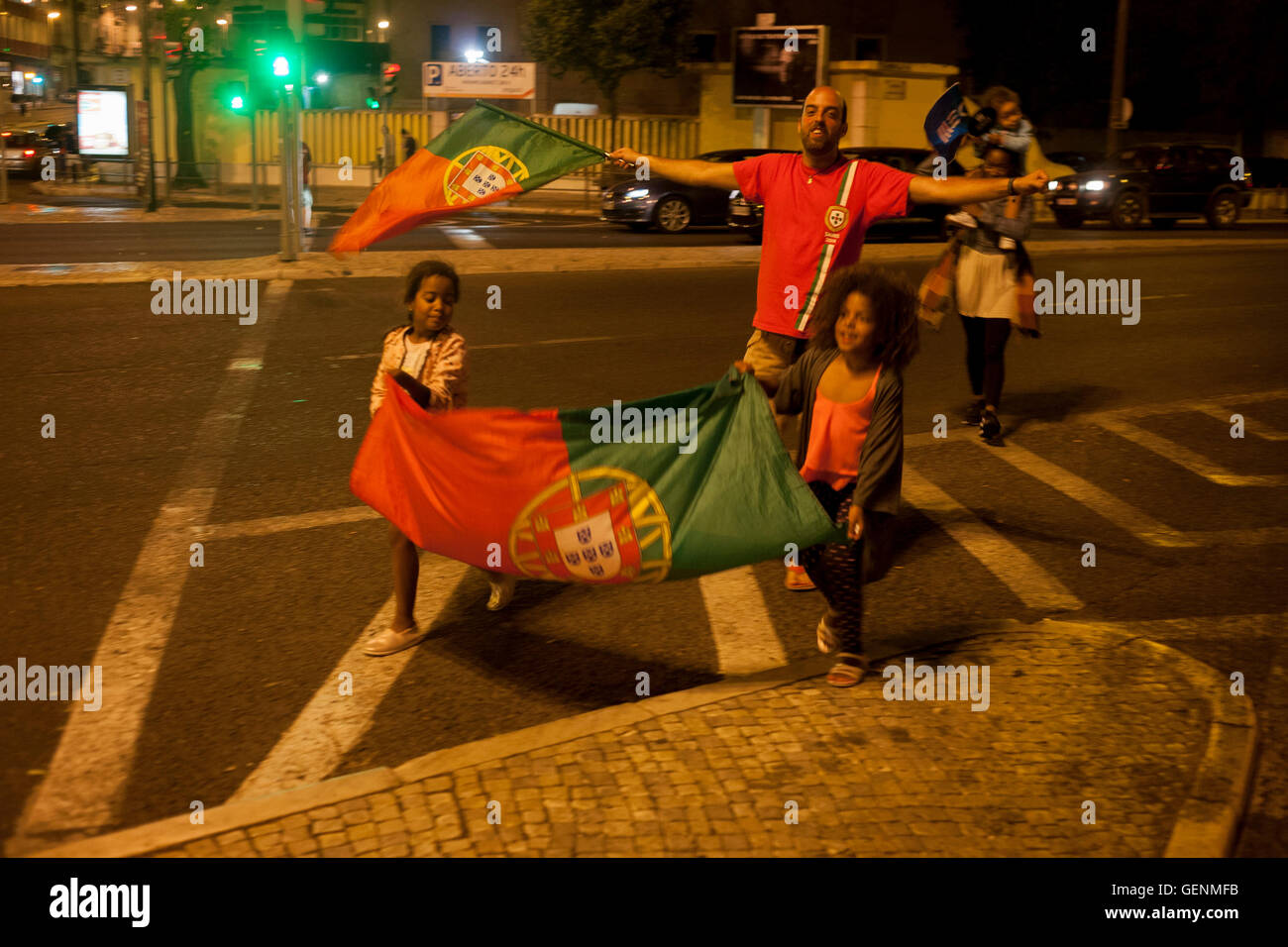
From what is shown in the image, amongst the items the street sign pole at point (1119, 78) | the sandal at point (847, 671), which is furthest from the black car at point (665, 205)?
A: the sandal at point (847, 671)

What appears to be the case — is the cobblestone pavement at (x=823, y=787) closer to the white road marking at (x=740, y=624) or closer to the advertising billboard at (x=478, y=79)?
the white road marking at (x=740, y=624)

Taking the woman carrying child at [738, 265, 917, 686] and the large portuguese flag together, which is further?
the woman carrying child at [738, 265, 917, 686]

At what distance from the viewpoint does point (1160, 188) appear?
29141 millimetres

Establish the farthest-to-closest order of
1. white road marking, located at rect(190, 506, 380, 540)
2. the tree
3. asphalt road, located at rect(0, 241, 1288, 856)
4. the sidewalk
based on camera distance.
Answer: the tree → white road marking, located at rect(190, 506, 380, 540) → asphalt road, located at rect(0, 241, 1288, 856) → the sidewalk

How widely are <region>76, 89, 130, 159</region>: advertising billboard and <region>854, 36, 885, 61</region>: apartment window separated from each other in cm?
2370

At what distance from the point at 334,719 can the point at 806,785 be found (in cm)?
170

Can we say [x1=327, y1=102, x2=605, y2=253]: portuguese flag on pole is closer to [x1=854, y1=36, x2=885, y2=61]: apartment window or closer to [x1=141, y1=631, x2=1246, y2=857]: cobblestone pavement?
[x1=141, y1=631, x2=1246, y2=857]: cobblestone pavement

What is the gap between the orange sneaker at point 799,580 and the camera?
6016 millimetres

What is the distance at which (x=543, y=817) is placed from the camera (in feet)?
12.3

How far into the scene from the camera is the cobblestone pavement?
3658 mm

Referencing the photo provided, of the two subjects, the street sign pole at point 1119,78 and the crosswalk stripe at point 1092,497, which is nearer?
the crosswalk stripe at point 1092,497

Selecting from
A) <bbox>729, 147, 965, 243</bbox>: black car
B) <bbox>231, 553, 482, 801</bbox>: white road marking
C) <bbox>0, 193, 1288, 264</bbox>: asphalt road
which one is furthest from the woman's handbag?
<bbox>729, 147, 965, 243</bbox>: black car

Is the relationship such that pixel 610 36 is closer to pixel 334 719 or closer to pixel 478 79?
pixel 478 79

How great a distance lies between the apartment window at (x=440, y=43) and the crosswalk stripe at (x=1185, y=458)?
37316 mm
